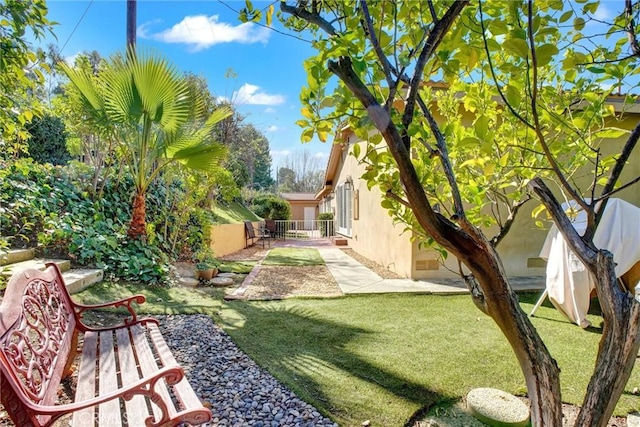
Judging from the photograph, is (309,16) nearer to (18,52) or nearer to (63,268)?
(18,52)

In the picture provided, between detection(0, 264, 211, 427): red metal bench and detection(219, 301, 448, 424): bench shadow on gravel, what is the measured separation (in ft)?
3.84

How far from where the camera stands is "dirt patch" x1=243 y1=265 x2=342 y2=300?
6367mm

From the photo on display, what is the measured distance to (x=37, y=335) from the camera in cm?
221

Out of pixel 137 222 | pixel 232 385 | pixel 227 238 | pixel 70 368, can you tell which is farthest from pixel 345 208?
pixel 70 368

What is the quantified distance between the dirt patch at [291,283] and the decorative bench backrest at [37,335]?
11.7 feet

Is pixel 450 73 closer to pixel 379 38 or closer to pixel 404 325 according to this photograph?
pixel 379 38

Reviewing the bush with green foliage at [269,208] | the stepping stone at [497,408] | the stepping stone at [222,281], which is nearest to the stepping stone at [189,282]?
the stepping stone at [222,281]

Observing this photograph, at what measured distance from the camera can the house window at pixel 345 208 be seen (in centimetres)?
1335

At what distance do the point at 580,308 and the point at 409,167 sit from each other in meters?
4.56

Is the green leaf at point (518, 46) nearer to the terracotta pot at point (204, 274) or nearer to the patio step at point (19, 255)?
the patio step at point (19, 255)

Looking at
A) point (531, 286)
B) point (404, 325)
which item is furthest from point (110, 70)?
point (531, 286)

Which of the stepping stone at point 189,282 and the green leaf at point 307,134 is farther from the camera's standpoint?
the stepping stone at point 189,282

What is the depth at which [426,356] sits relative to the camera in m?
3.68

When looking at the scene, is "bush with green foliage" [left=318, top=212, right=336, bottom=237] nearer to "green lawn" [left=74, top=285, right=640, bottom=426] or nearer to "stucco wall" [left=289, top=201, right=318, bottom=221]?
"stucco wall" [left=289, top=201, right=318, bottom=221]
